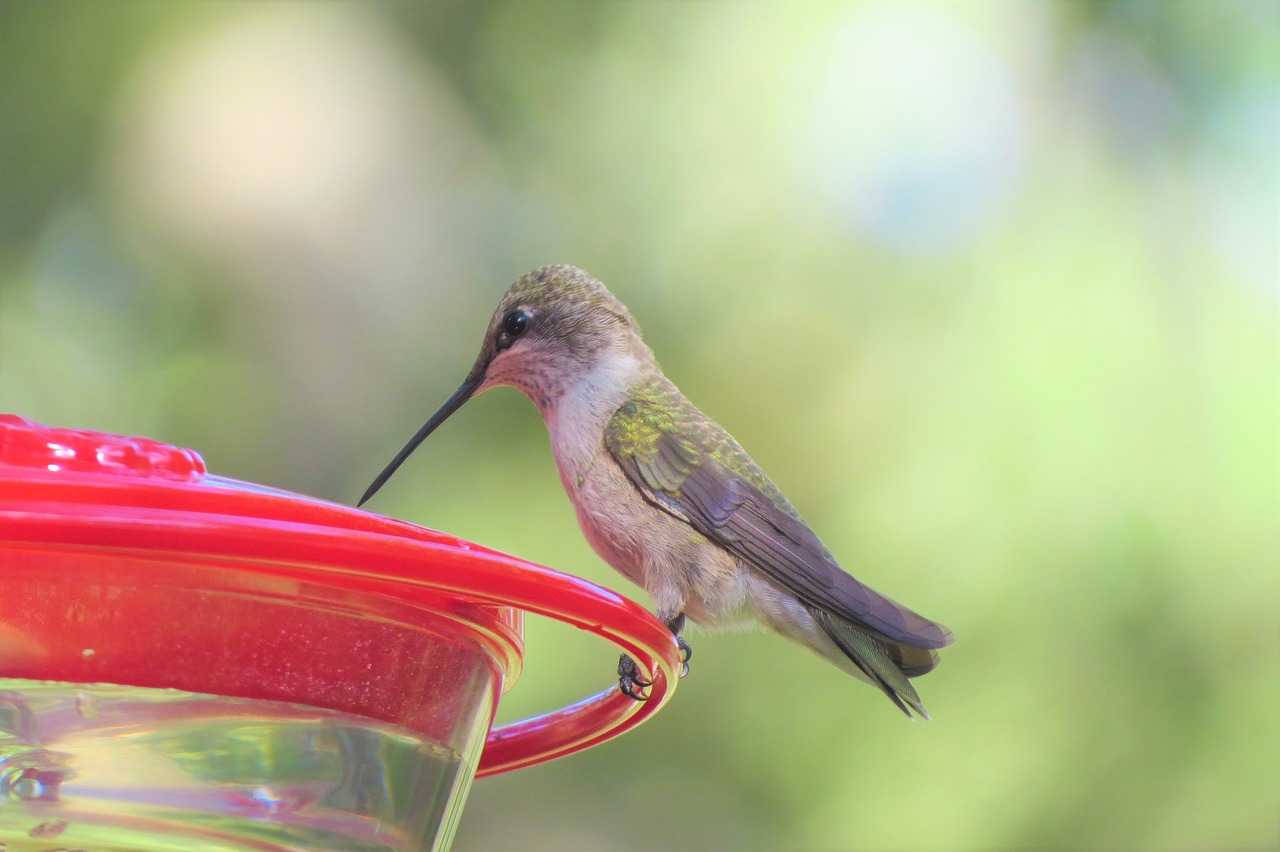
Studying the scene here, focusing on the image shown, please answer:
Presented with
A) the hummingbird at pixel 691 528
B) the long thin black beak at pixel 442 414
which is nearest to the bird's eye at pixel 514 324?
the hummingbird at pixel 691 528

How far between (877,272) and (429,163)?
2161 mm

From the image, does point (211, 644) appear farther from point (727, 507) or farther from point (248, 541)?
point (727, 507)

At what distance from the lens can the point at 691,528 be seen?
277cm

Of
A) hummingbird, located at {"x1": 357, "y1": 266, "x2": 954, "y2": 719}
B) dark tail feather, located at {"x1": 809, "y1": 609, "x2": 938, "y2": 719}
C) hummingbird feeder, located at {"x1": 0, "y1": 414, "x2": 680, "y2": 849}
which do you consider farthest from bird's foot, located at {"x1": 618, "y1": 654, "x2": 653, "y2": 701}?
dark tail feather, located at {"x1": 809, "y1": 609, "x2": 938, "y2": 719}

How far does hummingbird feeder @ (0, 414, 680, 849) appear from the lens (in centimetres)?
126

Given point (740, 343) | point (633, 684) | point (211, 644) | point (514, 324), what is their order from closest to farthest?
point (211, 644)
point (633, 684)
point (514, 324)
point (740, 343)

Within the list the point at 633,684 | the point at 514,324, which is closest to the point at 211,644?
the point at 633,684

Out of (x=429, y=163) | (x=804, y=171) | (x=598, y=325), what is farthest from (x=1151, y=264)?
(x=429, y=163)

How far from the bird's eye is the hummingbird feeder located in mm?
1583

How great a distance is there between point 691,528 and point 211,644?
57.8 inches

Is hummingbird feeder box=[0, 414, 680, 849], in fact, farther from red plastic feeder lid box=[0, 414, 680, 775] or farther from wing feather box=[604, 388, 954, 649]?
wing feather box=[604, 388, 954, 649]

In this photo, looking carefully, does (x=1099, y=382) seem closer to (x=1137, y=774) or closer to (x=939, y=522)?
(x=939, y=522)

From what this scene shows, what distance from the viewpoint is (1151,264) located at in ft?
15.8

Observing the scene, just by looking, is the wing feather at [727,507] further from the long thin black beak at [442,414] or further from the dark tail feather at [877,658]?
the long thin black beak at [442,414]
